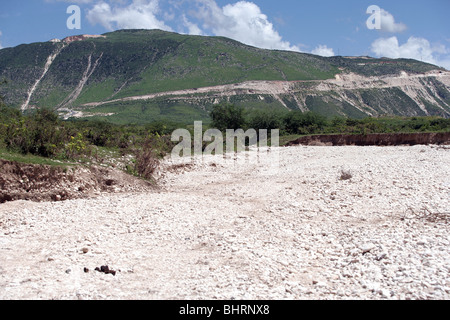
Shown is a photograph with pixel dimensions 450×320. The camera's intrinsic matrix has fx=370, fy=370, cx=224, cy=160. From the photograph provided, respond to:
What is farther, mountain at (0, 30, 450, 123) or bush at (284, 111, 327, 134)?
mountain at (0, 30, 450, 123)

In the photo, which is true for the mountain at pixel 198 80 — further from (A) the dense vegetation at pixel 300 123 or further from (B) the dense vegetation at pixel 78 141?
(B) the dense vegetation at pixel 78 141

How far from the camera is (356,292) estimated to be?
568cm

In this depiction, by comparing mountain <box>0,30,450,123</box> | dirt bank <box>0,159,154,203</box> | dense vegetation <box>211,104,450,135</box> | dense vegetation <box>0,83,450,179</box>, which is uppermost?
mountain <box>0,30,450,123</box>

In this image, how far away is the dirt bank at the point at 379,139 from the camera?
32875mm

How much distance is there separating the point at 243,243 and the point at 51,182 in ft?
24.7

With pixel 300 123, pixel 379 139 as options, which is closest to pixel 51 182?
pixel 379 139

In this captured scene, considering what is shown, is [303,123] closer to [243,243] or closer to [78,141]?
[78,141]

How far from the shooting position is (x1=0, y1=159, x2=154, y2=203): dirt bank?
37.8ft

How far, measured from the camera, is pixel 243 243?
320 inches

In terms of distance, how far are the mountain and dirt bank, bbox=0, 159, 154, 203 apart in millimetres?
74265

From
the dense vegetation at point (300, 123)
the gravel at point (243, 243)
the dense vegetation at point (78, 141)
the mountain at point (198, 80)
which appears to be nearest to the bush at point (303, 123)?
the dense vegetation at point (300, 123)

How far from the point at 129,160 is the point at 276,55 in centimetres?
13503

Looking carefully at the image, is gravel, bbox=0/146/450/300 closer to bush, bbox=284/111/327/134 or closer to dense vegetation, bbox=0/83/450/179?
dense vegetation, bbox=0/83/450/179

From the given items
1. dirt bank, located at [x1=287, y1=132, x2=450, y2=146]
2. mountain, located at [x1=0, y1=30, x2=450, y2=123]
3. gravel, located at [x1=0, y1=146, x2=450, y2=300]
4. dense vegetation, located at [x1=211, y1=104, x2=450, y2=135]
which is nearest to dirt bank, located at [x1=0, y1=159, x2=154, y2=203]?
gravel, located at [x1=0, y1=146, x2=450, y2=300]
